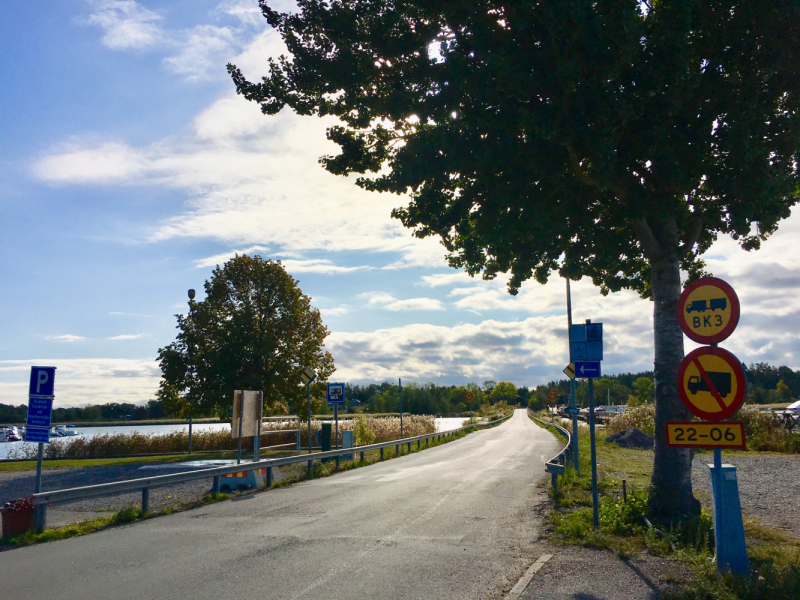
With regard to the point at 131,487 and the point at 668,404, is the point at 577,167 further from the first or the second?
the point at 131,487

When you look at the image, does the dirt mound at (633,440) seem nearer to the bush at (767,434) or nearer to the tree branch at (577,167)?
the bush at (767,434)

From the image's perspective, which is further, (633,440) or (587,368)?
(633,440)

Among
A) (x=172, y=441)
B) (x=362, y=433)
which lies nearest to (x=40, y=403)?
(x=362, y=433)

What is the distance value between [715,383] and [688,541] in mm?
2992

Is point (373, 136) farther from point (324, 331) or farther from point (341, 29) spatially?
point (324, 331)

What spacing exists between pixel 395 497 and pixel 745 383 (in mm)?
8711

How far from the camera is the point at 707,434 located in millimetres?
5871

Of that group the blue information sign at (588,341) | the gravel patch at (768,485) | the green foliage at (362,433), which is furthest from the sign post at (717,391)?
the green foliage at (362,433)

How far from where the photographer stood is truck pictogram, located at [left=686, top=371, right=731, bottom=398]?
568 cm

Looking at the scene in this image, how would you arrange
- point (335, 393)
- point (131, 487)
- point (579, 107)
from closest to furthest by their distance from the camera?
1. point (579, 107)
2. point (131, 487)
3. point (335, 393)

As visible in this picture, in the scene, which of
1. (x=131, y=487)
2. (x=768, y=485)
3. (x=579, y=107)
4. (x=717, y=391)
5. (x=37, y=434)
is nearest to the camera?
(x=717, y=391)

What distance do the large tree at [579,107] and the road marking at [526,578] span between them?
256cm

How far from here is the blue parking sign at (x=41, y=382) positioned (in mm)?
10289

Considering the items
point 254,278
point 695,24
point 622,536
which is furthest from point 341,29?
point 254,278
